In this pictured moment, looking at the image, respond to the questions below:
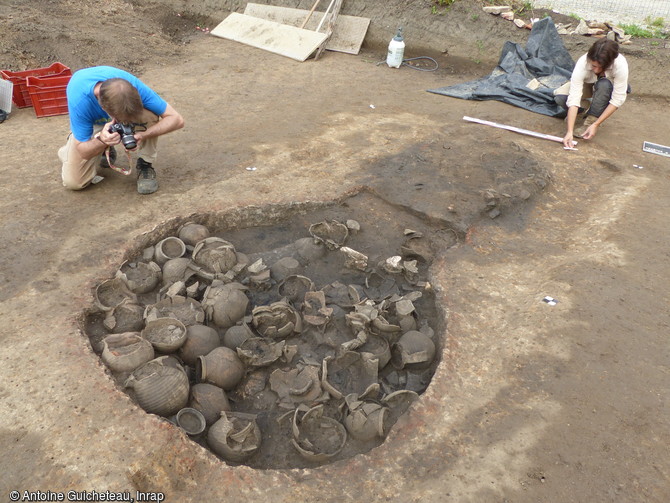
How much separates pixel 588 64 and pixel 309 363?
5.08 m

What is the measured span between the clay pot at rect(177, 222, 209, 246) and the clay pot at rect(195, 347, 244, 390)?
3.94ft

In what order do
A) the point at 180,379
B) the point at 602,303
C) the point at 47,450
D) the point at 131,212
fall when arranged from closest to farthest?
1. the point at 47,450
2. the point at 180,379
3. the point at 602,303
4. the point at 131,212

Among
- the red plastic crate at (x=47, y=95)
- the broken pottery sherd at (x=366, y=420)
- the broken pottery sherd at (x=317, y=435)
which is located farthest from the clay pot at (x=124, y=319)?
the red plastic crate at (x=47, y=95)

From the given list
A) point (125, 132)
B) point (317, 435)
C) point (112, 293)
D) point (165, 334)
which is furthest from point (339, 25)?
point (317, 435)

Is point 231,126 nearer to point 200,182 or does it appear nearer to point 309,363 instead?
point 200,182

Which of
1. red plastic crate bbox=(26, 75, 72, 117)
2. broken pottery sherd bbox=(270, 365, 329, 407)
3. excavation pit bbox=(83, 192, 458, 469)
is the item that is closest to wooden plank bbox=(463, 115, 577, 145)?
excavation pit bbox=(83, 192, 458, 469)

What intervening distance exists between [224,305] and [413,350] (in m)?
1.35

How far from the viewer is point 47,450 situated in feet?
7.98

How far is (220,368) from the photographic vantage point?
10.1 feet

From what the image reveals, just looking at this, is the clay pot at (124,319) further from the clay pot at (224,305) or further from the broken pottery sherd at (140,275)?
the clay pot at (224,305)

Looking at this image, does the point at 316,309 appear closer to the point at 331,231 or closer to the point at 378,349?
the point at 378,349

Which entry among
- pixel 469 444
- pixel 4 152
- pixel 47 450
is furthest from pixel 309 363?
pixel 4 152

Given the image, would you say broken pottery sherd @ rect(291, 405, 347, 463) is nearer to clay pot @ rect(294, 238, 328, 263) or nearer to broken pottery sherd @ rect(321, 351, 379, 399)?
broken pottery sherd @ rect(321, 351, 379, 399)

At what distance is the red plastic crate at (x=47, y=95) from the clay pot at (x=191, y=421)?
499 centimetres
